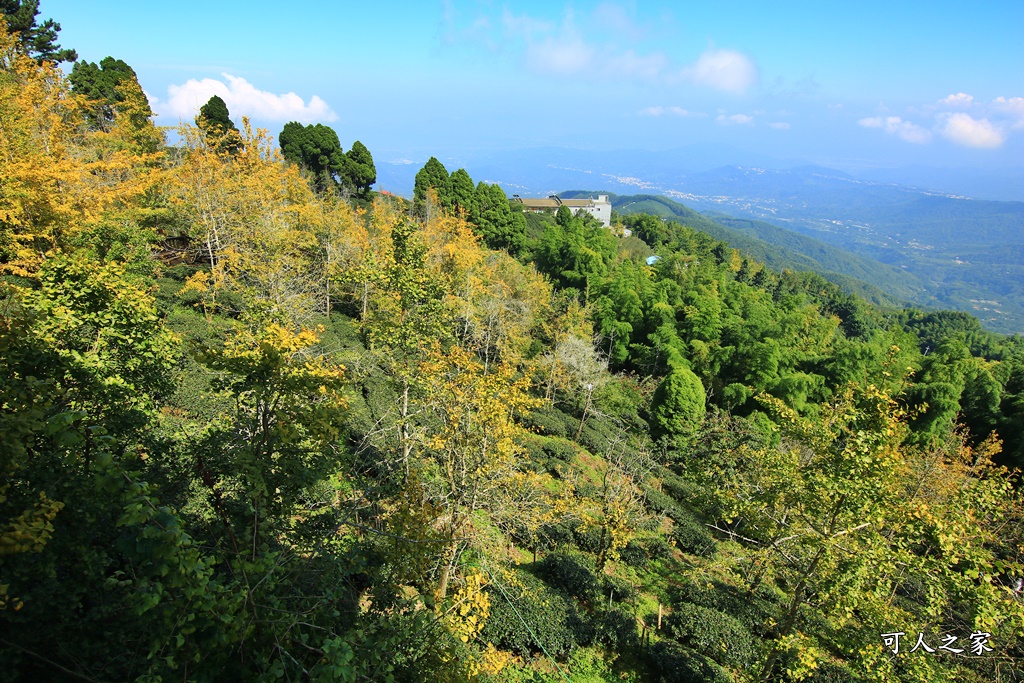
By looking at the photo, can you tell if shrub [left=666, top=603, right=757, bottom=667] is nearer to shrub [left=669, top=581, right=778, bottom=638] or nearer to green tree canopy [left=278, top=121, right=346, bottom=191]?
shrub [left=669, top=581, right=778, bottom=638]

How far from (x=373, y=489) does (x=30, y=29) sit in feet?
103

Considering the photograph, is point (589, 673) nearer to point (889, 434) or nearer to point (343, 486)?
point (343, 486)

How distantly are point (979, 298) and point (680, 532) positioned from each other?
225904mm

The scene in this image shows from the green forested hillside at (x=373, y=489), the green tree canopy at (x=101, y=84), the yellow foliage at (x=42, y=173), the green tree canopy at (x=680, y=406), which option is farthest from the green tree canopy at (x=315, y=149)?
the green tree canopy at (x=680, y=406)

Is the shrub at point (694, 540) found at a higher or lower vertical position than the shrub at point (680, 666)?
lower

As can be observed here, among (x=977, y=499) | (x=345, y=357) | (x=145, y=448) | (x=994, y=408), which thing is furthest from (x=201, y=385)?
(x=994, y=408)

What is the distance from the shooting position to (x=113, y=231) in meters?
13.5

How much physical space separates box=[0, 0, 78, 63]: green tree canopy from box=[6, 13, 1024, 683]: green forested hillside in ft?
19.3

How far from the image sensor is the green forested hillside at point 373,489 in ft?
12.8

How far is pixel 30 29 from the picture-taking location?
24016 mm

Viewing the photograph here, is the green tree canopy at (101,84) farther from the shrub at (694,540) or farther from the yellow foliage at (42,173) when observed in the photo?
the shrub at (694,540)

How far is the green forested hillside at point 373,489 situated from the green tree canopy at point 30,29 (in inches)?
232

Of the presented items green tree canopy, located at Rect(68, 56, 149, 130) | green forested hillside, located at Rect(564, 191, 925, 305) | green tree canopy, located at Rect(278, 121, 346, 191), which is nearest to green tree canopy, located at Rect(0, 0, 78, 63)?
green tree canopy, located at Rect(68, 56, 149, 130)

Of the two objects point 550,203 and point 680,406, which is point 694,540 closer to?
point 680,406
